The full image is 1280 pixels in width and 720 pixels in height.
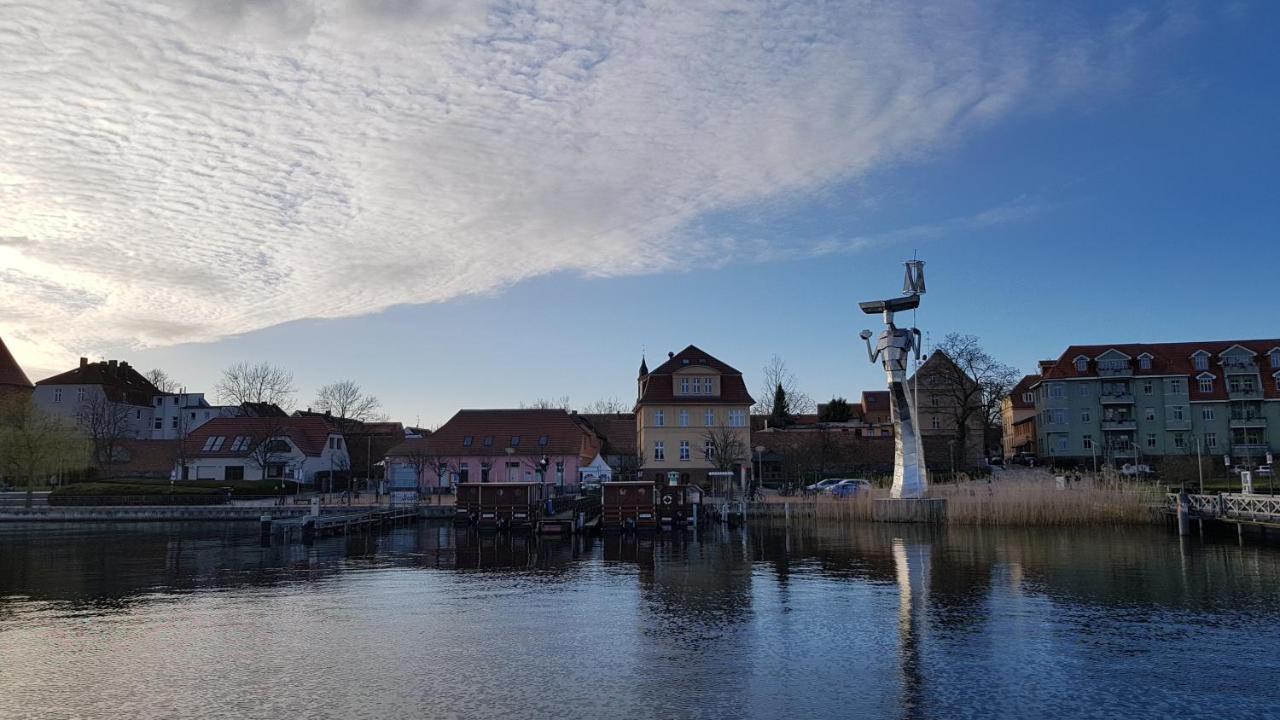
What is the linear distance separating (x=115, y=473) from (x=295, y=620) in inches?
2626

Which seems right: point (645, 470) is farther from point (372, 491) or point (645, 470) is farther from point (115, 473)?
point (115, 473)

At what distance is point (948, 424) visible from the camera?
87.8 meters

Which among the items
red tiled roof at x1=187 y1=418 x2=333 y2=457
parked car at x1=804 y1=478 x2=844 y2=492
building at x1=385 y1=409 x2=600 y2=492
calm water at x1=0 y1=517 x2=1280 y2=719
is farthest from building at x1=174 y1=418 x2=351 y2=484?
parked car at x1=804 y1=478 x2=844 y2=492

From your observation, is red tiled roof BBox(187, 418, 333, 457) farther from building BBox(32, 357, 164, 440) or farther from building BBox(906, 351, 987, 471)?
building BBox(906, 351, 987, 471)

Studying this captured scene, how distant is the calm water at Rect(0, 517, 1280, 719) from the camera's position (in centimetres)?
1459

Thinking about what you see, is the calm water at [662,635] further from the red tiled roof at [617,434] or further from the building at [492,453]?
the red tiled roof at [617,434]

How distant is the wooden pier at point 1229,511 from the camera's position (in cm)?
3600

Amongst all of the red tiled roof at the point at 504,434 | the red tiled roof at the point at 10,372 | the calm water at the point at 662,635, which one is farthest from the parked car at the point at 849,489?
the red tiled roof at the point at 10,372

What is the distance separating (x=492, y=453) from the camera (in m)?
68.5

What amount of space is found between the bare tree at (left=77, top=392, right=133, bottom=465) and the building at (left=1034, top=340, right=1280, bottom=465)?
278 feet

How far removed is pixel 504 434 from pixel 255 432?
21811 mm

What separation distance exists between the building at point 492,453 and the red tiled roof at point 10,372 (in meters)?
45.5

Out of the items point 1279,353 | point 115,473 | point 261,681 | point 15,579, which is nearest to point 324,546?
point 15,579

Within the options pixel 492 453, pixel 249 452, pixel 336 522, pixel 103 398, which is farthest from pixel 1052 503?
pixel 103 398
